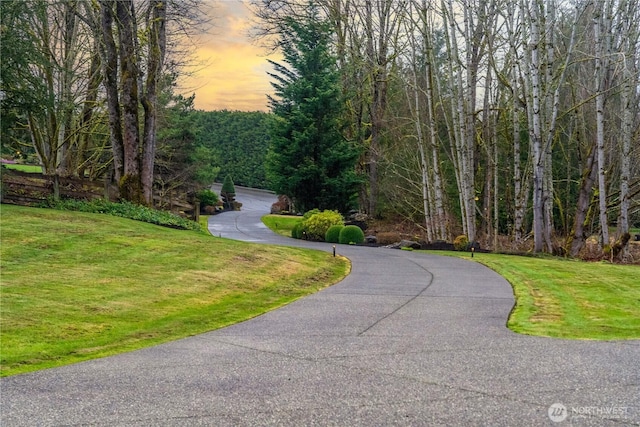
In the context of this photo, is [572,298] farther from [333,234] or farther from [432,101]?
[333,234]

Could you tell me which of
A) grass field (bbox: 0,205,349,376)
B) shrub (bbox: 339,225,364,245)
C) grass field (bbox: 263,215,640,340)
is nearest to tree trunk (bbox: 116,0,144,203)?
grass field (bbox: 0,205,349,376)

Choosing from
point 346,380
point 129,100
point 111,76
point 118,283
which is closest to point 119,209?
point 129,100

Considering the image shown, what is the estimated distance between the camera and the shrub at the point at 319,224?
2628 centimetres

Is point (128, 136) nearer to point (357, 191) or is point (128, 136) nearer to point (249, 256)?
point (249, 256)

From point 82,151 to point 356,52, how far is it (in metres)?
14.7

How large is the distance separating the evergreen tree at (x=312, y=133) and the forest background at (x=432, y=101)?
0.98m

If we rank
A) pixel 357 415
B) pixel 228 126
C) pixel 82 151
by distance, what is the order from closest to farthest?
pixel 357 415, pixel 82 151, pixel 228 126

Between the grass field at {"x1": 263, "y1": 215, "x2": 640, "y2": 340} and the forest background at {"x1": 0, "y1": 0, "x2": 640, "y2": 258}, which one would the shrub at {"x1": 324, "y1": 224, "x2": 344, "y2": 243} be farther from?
the grass field at {"x1": 263, "y1": 215, "x2": 640, "y2": 340}

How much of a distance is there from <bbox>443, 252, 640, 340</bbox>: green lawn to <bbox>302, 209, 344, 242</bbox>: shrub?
35.1 feet

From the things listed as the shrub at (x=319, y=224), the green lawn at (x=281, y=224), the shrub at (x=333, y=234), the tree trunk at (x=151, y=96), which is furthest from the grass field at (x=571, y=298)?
the green lawn at (x=281, y=224)

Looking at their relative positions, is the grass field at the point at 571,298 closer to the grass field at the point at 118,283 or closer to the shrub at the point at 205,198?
the grass field at the point at 118,283

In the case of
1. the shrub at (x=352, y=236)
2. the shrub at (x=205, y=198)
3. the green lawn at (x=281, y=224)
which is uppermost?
the shrub at (x=205, y=198)

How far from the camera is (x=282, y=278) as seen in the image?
12.7 m

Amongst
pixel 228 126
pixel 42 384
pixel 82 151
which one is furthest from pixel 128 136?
pixel 228 126
